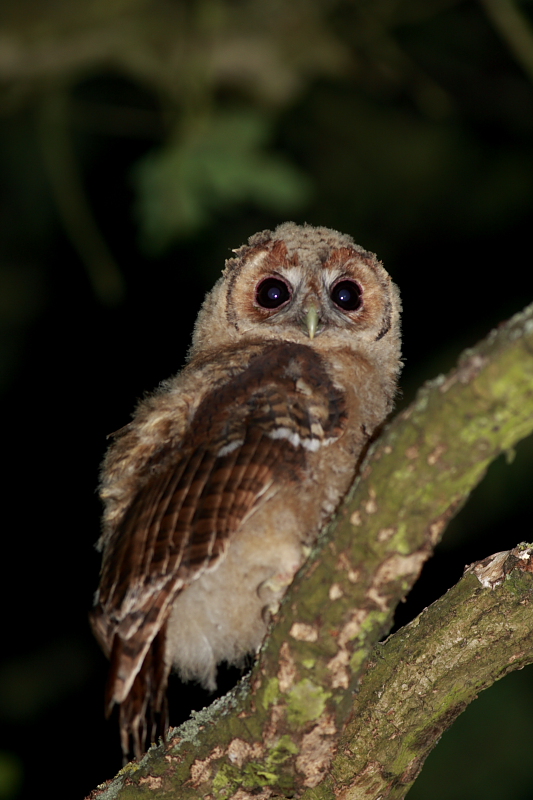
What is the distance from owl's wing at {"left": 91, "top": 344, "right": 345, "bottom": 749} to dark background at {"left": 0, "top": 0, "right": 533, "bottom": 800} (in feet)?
7.67

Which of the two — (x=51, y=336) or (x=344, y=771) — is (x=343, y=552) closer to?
(x=344, y=771)

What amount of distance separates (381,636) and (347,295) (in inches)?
61.7

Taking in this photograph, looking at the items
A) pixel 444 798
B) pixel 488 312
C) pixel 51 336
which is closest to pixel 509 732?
pixel 444 798

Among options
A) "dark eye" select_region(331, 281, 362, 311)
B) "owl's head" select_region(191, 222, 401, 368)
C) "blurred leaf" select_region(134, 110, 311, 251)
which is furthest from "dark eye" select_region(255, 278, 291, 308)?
"blurred leaf" select_region(134, 110, 311, 251)

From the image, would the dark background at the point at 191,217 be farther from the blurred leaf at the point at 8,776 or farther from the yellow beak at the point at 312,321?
the yellow beak at the point at 312,321

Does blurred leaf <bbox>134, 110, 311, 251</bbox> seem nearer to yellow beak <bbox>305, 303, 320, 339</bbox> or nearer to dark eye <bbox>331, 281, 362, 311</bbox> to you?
dark eye <bbox>331, 281, 362, 311</bbox>

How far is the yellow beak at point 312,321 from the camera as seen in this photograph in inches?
112

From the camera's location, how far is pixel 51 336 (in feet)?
21.3

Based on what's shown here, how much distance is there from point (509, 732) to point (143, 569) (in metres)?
4.48

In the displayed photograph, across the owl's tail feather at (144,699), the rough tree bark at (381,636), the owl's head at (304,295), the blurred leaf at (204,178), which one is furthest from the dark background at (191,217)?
the rough tree bark at (381,636)

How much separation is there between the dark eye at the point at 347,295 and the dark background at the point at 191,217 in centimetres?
171

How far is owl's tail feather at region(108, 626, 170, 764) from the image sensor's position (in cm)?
258

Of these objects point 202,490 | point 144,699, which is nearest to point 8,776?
point 144,699

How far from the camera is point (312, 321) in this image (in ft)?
9.38
